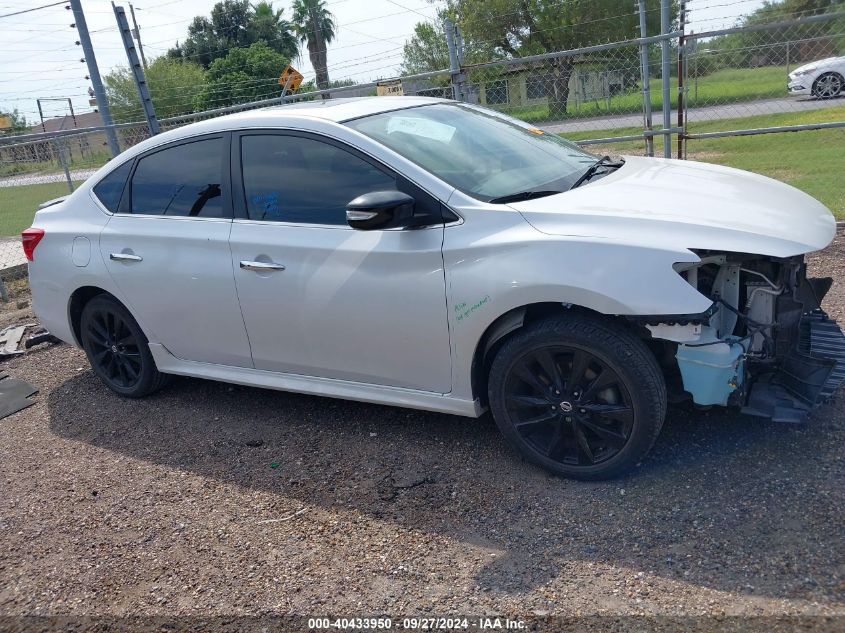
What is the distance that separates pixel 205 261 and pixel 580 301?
2201 millimetres

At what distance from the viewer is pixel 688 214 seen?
10.7 ft

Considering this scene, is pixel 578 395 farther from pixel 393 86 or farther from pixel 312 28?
pixel 312 28

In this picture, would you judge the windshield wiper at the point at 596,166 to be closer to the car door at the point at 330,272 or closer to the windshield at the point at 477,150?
the windshield at the point at 477,150

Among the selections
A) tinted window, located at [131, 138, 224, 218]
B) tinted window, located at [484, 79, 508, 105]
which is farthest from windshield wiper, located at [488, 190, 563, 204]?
tinted window, located at [484, 79, 508, 105]

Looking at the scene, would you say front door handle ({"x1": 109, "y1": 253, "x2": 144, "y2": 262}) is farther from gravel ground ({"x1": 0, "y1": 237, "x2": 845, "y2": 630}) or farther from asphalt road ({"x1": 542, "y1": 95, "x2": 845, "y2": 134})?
asphalt road ({"x1": 542, "y1": 95, "x2": 845, "y2": 134})

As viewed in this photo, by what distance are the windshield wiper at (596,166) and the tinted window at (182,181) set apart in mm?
2008

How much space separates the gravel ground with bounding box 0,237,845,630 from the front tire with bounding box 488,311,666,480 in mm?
158

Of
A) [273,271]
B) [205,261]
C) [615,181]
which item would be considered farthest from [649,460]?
[205,261]

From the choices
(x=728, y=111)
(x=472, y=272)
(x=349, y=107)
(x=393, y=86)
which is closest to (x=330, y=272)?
→ (x=472, y=272)

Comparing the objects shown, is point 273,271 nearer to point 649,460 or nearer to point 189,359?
point 189,359

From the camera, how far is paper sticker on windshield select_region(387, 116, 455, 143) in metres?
4.00

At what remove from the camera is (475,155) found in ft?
12.9

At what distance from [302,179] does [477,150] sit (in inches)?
37.3

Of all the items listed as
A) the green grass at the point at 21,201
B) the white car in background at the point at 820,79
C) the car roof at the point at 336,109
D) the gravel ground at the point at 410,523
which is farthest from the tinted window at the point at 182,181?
the white car in background at the point at 820,79
